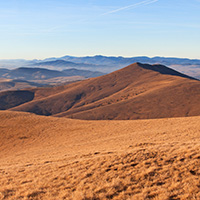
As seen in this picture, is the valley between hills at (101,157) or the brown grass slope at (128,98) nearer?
the valley between hills at (101,157)

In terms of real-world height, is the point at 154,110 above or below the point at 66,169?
below

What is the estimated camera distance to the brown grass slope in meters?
88.1

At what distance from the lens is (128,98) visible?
106 metres

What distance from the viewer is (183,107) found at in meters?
87.1

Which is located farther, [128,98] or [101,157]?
[128,98]

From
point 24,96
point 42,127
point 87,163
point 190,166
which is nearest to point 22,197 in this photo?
point 87,163

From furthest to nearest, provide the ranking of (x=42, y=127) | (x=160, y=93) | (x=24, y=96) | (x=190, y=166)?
(x=24, y=96) → (x=160, y=93) → (x=42, y=127) → (x=190, y=166)

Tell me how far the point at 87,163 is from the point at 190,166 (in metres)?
5.94

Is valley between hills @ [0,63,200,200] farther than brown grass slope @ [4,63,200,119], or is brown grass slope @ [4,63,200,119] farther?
brown grass slope @ [4,63,200,119]

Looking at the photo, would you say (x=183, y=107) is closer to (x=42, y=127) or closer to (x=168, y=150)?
(x=42, y=127)

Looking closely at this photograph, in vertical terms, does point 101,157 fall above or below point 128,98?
above

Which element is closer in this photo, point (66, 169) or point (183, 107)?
point (66, 169)

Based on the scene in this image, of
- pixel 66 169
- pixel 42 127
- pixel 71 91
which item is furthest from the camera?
pixel 71 91

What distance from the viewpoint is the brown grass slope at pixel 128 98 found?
88.1 metres
